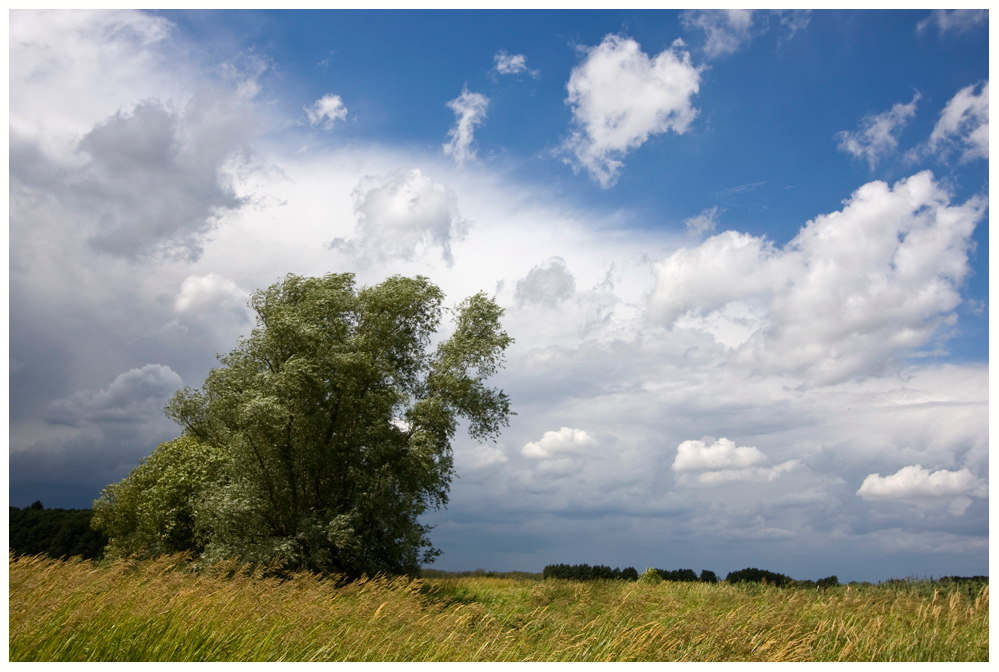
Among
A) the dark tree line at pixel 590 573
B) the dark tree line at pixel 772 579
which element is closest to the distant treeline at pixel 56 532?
the dark tree line at pixel 590 573

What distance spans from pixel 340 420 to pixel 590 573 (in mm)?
13924

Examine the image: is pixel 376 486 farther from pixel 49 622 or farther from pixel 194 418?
pixel 194 418

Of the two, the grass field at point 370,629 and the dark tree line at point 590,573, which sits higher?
the grass field at point 370,629

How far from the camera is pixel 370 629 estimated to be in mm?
8891

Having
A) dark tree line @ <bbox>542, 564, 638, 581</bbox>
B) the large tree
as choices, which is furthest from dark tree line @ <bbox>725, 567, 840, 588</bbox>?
the large tree

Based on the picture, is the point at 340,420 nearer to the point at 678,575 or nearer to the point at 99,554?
the point at 678,575

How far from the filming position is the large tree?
18828 mm

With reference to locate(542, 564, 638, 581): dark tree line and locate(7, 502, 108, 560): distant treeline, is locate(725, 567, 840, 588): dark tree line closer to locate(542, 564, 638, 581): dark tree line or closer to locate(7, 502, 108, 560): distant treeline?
locate(542, 564, 638, 581): dark tree line

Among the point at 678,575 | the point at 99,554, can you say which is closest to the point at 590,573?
the point at 678,575

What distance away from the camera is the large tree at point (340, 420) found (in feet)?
61.8

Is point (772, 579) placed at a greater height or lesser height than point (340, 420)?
lesser

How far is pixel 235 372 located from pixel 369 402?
4854mm

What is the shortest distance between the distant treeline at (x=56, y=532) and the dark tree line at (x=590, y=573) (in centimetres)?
2359

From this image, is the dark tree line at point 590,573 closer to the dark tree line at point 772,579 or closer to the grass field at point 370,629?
the dark tree line at point 772,579
